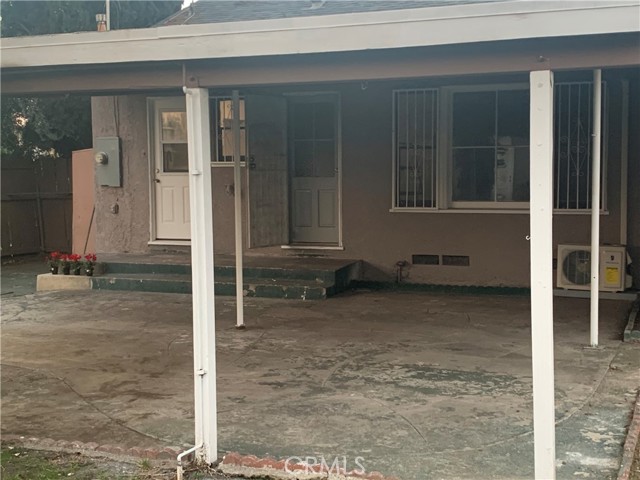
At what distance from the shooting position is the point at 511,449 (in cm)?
414

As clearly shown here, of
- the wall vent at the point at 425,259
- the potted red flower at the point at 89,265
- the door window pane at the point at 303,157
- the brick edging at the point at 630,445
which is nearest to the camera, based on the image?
the brick edging at the point at 630,445

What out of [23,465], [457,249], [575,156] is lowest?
[23,465]

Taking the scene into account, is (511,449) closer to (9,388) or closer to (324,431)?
(324,431)

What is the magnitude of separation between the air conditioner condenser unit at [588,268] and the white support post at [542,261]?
5.21 metres

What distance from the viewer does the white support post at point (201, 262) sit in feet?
13.3

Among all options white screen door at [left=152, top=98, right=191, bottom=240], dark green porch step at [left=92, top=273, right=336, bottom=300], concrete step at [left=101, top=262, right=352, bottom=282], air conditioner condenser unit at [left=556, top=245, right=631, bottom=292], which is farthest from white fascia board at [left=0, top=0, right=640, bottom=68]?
white screen door at [left=152, top=98, right=191, bottom=240]

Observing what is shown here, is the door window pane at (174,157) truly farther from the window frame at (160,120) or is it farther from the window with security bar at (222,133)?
the window with security bar at (222,133)

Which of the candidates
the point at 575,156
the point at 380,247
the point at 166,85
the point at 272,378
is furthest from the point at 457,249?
the point at 166,85

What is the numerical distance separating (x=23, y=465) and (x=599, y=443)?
3243 mm

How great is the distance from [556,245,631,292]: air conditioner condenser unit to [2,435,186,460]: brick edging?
5.69 m

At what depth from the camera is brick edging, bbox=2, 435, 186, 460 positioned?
165 inches

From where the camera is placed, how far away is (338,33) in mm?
3605

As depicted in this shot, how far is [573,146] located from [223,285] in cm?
445

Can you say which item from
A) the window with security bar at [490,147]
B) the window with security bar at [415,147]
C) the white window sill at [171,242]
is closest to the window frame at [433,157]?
the window with security bar at [415,147]
